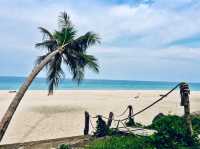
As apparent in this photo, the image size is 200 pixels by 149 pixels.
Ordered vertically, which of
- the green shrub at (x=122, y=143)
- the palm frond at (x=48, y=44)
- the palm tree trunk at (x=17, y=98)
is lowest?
the green shrub at (x=122, y=143)

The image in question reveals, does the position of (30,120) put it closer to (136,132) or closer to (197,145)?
(136,132)

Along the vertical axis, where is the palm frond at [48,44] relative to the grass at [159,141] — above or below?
above

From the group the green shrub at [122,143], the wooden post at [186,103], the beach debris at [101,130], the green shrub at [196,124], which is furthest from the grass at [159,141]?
the green shrub at [196,124]

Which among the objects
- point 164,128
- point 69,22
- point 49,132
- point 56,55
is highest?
point 69,22

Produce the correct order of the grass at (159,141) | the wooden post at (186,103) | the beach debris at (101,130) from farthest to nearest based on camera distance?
the beach debris at (101,130) → the wooden post at (186,103) → the grass at (159,141)

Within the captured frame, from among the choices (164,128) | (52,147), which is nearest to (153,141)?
(164,128)

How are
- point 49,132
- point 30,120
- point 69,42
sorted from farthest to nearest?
point 30,120 → point 49,132 → point 69,42

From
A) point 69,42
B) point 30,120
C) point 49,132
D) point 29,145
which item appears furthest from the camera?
point 30,120

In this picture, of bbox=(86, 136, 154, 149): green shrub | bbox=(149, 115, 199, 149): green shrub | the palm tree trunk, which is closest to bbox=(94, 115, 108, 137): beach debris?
bbox=(86, 136, 154, 149): green shrub

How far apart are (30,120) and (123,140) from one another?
11.0m

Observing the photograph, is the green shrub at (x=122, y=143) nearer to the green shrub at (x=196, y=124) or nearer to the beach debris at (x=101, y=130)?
the beach debris at (x=101, y=130)

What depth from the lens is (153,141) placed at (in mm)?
11664

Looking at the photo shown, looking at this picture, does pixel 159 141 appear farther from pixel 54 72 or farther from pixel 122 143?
pixel 54 72

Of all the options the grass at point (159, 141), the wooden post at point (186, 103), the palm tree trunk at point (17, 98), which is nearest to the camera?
the grass at point (159, 141)
